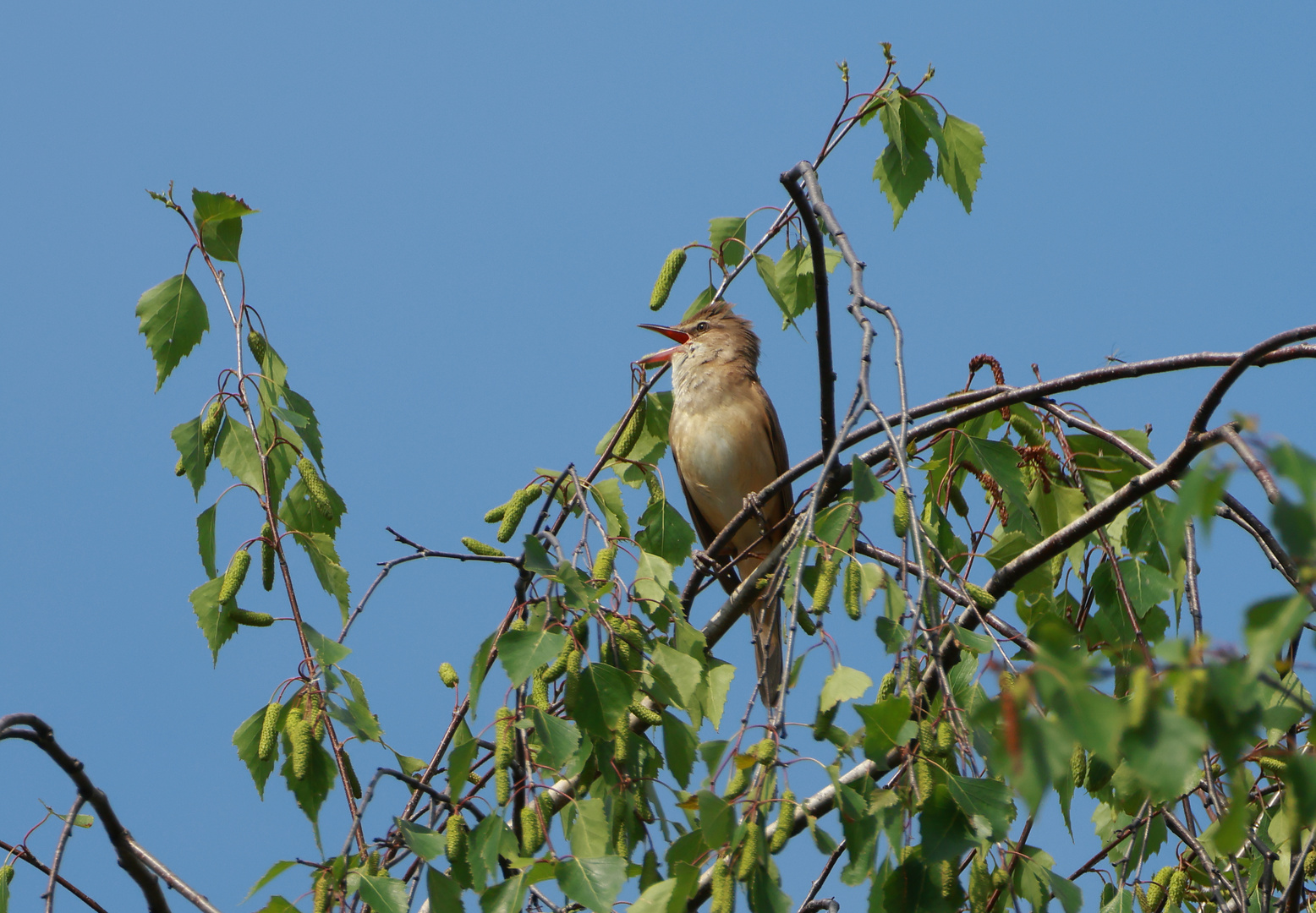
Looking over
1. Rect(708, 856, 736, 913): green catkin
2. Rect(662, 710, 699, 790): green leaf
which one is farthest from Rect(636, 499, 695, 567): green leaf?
Rect(708, 856, 736, 913): green catkin

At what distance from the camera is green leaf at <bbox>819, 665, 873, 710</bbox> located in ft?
7.70

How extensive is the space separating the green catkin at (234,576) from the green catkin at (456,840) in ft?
3.33

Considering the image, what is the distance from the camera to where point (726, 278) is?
4.27 meters

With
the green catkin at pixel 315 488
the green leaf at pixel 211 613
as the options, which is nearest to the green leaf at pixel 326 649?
the green leaf at pixel 211 613

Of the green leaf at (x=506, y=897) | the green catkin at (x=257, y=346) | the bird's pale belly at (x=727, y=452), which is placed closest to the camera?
the green leaf at (x=506, y=897)

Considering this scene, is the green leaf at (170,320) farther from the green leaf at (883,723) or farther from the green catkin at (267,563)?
the green leaf at (883,723)

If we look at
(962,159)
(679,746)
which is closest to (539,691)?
(679,746)

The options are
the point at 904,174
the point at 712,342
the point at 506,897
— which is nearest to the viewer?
the point at 506,897

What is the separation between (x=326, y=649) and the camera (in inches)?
118

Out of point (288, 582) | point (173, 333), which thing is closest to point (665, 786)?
point (288, 582)

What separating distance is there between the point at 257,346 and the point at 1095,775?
10.2 ft

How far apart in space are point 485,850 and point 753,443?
14.6 feet

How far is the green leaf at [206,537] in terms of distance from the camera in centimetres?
366

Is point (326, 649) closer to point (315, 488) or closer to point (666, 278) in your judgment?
point (315, 488)
